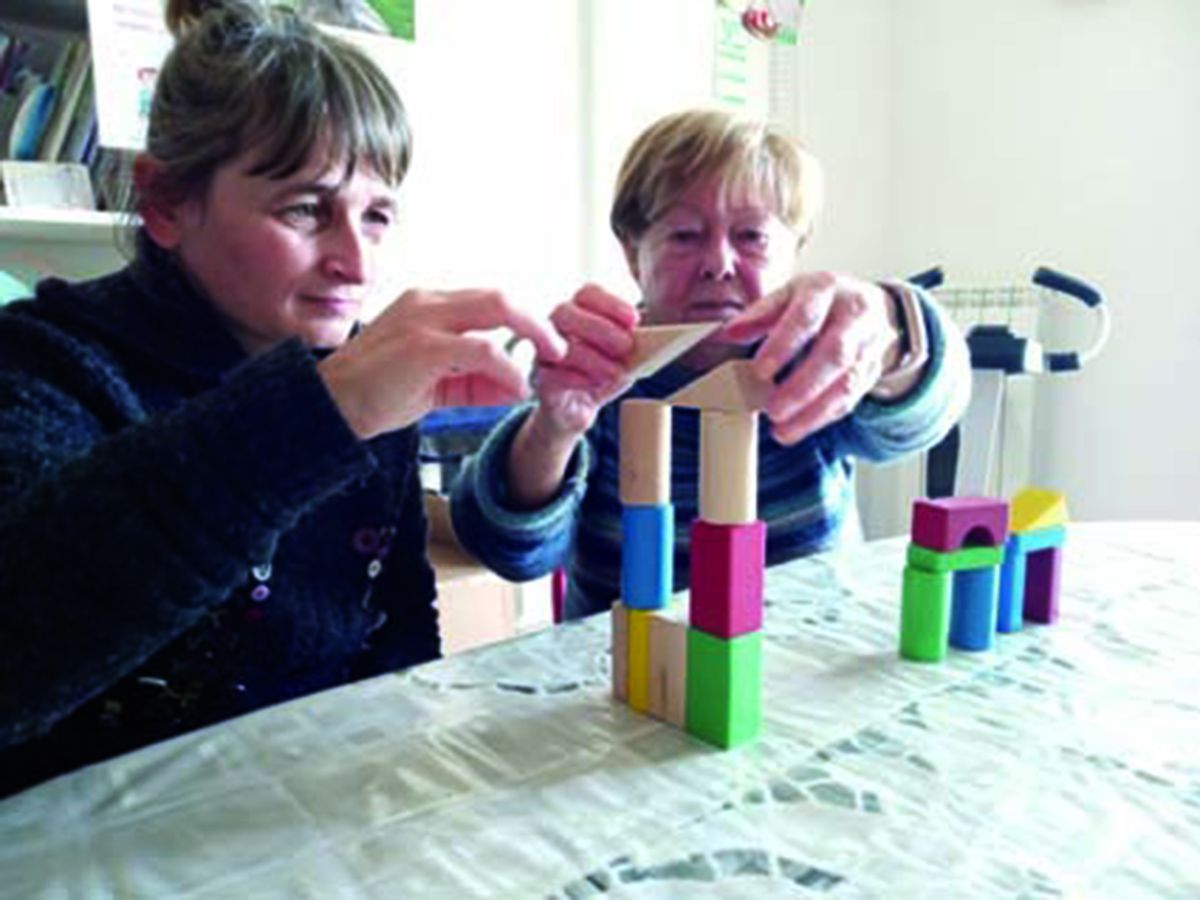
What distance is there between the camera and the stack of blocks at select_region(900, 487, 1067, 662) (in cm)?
63

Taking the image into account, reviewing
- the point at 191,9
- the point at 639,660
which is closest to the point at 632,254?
the point at 191,9

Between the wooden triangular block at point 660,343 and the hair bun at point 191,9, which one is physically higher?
the hair bun at point 191,9

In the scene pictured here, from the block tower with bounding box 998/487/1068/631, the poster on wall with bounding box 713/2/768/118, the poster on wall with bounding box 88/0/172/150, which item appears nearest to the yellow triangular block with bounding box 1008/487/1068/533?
the block tower with bounding box 998/487/1068/631

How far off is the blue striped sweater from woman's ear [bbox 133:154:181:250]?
308mm

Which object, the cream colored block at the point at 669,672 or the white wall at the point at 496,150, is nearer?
the cream colored block at the point at 669,672

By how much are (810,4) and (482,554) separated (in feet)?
6.88

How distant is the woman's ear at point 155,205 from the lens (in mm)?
687

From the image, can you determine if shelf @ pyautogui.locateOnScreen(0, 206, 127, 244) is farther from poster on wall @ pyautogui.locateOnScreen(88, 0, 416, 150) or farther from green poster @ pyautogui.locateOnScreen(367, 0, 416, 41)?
green poster @ pyautogui.locateOnScreen(367, 0, 416, 41)

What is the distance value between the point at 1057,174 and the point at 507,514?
1.91 meters

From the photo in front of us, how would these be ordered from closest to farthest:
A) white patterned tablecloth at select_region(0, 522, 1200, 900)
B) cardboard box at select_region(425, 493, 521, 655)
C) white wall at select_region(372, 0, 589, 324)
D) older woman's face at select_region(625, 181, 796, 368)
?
white patterned tablecloth at select_region(0, 522, 1200, 900) → older woman's face at select_region(625, 181, 796, 368) → cardboard box at select_region(425, 493, 521, 655) → white wall at select_region(372, 0, 589, 324)

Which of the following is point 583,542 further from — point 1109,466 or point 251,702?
point 1109,466

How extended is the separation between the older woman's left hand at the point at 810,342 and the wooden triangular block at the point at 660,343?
0.11 feet

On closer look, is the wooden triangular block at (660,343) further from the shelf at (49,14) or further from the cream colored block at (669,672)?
the shelf at (49,14)

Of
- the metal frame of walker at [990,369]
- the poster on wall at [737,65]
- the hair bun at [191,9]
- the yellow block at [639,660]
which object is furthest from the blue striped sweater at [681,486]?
the poster on wall at [737,65]
